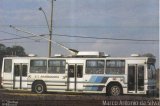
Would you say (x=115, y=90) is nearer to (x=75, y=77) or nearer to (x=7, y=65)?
A: (x=75, y=77)

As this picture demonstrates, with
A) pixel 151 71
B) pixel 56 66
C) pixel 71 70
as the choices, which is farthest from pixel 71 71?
pixel 151 71

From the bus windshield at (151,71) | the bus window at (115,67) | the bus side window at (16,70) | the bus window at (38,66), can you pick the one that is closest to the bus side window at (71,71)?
the bus window at (38,66)

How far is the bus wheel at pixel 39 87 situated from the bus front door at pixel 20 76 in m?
0.60

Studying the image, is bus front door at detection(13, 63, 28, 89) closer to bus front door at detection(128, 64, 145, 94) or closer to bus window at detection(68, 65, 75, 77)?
bus window at detection(68, 65, 75, 77)

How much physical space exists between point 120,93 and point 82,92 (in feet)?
7.50

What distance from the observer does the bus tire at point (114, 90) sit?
24938 mm

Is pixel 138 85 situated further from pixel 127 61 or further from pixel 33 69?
pixel 33 69

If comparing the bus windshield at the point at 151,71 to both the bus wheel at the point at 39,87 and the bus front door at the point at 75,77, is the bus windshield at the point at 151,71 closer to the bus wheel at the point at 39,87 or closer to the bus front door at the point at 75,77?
the bus front door at the point at 75,77

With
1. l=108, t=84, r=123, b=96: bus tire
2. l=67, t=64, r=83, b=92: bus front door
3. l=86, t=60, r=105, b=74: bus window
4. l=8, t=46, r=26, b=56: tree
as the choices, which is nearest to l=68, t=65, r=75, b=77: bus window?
l=67, t=64, r=83, b=92: bus front door

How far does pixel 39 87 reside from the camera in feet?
88.5

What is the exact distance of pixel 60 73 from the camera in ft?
86.3

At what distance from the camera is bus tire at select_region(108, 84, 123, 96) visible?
2494 cm

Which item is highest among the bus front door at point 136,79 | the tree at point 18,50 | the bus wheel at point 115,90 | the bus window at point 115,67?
the tree at point 18,50

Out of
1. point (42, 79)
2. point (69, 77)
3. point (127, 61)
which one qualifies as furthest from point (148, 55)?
point (42, 79)
